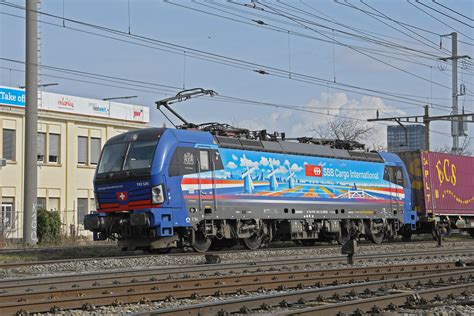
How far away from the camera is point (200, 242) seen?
887 inches

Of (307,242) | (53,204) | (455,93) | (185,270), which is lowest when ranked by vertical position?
(307,242)

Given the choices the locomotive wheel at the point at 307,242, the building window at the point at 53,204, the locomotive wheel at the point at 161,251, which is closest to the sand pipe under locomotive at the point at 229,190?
the locomotive wheel at the point at 161,251

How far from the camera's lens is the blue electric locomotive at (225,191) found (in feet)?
68.0

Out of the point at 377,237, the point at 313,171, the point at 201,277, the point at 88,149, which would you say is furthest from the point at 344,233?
the point at 88,149

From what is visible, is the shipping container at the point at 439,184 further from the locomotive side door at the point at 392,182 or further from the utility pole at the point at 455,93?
the utility pole at the point at 455,93

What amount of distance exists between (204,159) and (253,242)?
395cm

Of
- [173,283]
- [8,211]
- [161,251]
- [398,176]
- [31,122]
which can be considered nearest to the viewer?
[173,283]

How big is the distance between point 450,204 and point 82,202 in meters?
24.1

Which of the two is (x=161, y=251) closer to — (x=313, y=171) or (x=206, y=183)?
(x=206, y=183)

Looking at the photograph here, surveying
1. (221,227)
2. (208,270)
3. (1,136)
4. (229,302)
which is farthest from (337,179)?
(1,136)

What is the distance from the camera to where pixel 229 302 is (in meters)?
10.2

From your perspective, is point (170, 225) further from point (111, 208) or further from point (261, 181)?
point (261, 181)

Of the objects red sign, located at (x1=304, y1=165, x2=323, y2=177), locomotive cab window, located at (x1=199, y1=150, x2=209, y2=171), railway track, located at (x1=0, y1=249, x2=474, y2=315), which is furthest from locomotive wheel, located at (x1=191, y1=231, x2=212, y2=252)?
red sign, located at (x1=304, y1=165, x2=323, y2=177)

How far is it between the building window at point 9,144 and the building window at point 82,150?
4884 mm
